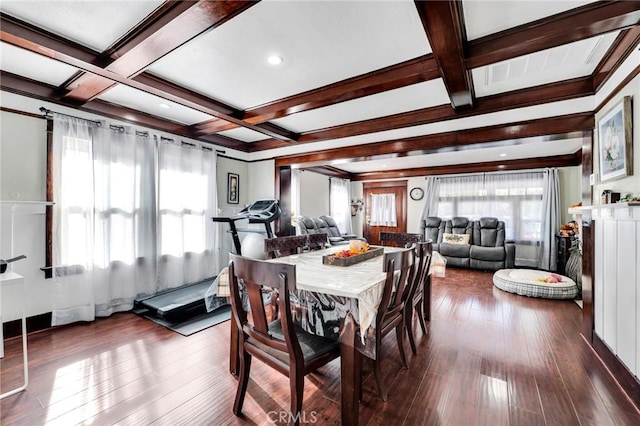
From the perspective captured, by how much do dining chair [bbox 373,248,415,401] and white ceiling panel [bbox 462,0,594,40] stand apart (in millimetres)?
1459

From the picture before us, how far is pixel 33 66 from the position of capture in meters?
2.27

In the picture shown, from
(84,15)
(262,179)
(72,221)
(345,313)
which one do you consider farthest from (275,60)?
(262,179)

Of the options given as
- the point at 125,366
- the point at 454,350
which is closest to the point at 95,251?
the point at 125,366

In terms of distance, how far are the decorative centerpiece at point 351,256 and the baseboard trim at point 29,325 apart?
9.86 ft

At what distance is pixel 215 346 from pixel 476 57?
3169mm

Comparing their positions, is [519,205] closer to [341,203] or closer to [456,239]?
[456,239]

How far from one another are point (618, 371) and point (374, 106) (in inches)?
118

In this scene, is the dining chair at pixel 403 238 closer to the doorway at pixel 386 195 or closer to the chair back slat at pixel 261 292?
the chair back slat at pixel 261 292

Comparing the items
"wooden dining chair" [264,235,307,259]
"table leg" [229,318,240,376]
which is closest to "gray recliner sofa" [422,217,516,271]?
"wooden dining chair" [264,235,307,259]

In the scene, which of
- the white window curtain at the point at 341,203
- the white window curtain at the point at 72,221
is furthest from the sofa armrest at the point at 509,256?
the white window curtain at the point at 72,221

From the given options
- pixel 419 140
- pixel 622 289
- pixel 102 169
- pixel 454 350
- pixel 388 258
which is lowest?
pixel 454 350

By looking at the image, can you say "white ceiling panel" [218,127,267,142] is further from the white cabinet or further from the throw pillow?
the throw pillow

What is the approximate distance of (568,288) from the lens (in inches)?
150

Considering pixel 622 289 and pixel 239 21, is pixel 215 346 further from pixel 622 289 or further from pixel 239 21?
pixel 622 289
